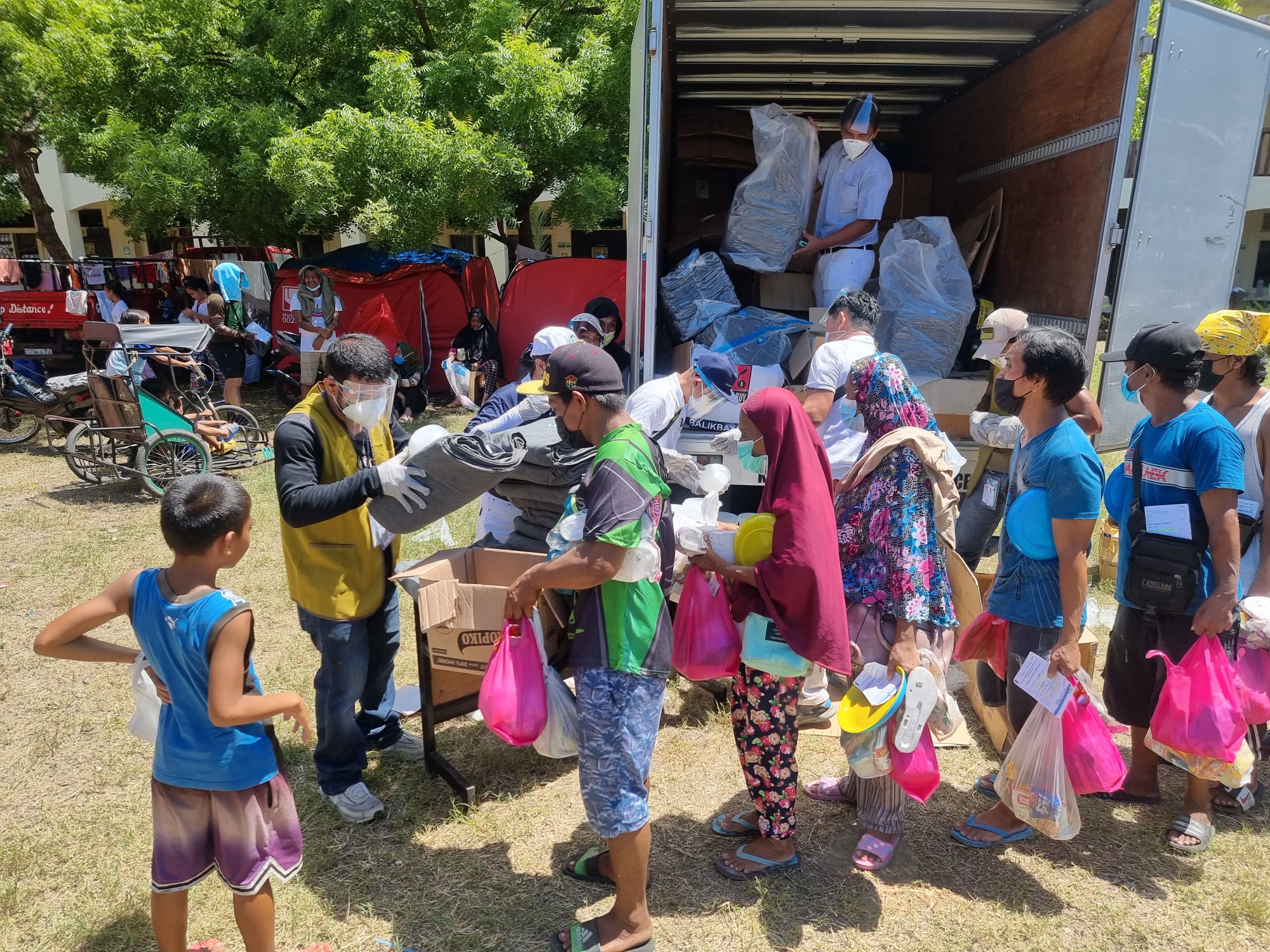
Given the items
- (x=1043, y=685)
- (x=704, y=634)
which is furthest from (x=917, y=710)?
(x=704, y=634)

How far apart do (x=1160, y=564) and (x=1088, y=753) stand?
2.16 ft

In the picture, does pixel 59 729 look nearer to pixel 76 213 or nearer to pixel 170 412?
pixel 170 412

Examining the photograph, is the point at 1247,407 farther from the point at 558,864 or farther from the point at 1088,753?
the point at 558,864

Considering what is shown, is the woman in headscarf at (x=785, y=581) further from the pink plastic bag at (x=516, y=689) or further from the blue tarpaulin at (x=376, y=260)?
the blue tarpaulin at (x=376, y=260)

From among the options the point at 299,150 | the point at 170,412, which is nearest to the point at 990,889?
the point at 170,412

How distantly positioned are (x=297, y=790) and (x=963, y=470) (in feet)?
11.8

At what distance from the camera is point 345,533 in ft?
8.77

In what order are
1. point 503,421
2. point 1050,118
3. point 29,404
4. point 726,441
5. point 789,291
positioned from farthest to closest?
1. point 29,404
2. point 789,291
3. point 1050,118
4. point 503,421
5. point 726,441

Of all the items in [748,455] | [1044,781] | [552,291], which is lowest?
[1044,781]

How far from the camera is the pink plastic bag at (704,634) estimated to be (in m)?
2.47

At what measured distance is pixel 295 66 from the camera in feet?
35.1

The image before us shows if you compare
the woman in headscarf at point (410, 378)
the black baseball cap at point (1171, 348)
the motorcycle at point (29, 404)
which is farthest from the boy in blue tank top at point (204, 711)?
the motorcycle at point (29, 404)

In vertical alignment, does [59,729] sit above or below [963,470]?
below

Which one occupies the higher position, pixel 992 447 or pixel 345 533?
pixel 992 447
